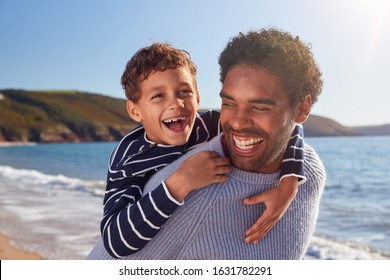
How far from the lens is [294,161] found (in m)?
0.98

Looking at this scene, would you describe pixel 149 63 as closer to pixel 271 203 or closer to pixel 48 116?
pixel 271 203

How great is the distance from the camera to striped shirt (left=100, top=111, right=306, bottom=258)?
859 millimetres

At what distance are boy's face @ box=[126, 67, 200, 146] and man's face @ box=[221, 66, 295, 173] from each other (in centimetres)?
18

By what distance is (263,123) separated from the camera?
89 centimetres

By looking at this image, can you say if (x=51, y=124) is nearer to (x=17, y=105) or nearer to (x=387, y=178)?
(x=17, y=105)

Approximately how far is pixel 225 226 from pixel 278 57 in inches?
11.3

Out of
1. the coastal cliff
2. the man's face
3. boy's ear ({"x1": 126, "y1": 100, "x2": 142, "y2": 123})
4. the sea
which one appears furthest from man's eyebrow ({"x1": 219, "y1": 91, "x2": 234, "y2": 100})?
the coastal cliff

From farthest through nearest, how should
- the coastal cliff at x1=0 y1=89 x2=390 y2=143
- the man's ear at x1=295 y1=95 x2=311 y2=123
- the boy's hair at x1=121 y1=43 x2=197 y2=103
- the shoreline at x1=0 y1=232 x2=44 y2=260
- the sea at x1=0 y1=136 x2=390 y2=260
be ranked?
the coastal cliff at x1=0 y1=89 x2=390 y2=143, the sea at x1=0 y1=136 x2=390 y2=260, the shoreline at x1=0 y1=232 x2=44 y2=260, the boy's hair at x1=121 y1=43 x2=197 y2=103, the man's ear at x1=295 y1=95 x2=311 y2=123

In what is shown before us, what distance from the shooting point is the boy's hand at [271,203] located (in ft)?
3.00

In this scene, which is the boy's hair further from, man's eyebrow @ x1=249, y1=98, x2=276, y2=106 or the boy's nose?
man's eyebrow @ x1=249, y1=98, x2=276, y2=106

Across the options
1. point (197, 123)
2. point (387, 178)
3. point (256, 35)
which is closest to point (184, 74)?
point (197, 123)

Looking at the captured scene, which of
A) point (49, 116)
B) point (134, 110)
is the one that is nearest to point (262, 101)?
point (134, 110)

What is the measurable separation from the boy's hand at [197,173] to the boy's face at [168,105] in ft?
0.54
